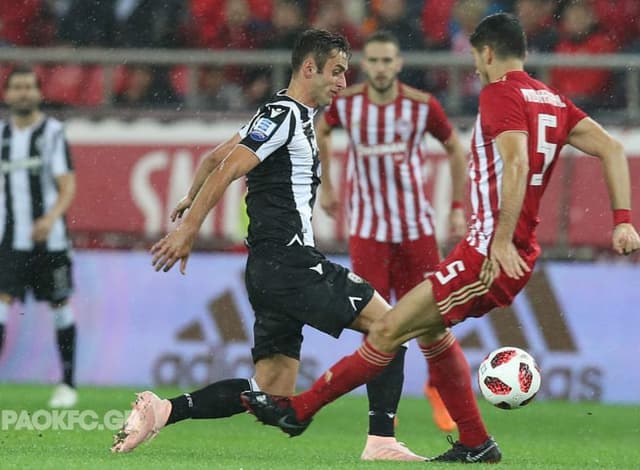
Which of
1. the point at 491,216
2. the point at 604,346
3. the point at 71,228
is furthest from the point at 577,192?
the point at 491,216

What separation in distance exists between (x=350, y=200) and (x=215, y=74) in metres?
3.88

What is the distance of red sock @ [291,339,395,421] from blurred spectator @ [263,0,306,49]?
678 cm

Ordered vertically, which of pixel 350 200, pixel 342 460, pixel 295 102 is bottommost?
pixel 342 460

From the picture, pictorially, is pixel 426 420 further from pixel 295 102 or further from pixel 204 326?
pixel 295 102

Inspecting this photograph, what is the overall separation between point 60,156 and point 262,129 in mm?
4055

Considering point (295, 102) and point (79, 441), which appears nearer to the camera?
point (295, 102)

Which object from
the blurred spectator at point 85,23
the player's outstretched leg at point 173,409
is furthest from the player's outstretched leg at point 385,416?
the blurred spectator at point 85,23

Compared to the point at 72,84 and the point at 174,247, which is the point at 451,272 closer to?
the point at 174,247

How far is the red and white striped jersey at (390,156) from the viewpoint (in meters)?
9.37

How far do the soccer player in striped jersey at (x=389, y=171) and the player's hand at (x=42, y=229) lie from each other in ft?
6.50

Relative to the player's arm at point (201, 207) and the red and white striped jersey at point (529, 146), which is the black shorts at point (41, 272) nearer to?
the player's arm at point (201, 207)

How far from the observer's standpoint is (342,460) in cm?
722

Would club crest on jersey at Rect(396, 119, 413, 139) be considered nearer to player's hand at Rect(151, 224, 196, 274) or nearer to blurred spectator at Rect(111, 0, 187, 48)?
player's hand at Rect(151, 224, 196, 274)

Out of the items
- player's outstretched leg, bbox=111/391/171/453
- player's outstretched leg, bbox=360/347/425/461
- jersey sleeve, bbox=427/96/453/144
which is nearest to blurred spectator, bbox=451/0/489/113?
jersey sleeve, bbox=427/96/453/144
